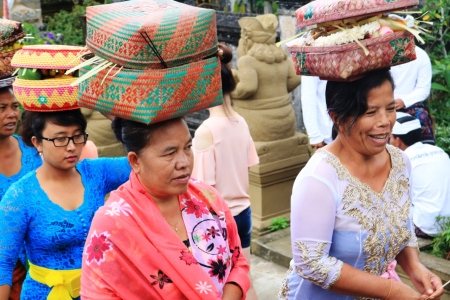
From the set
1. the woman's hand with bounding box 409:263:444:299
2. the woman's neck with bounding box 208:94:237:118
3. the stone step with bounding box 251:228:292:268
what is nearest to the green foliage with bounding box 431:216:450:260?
the stone step with bounding box 251:228:292:268

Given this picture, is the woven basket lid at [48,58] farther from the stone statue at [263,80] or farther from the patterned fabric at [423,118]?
the patterned fabric at [423,118]

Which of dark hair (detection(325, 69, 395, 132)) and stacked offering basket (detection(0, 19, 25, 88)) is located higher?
dark hair (detection(325, 69, 395, 132))

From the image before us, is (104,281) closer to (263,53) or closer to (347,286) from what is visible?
(347,286)

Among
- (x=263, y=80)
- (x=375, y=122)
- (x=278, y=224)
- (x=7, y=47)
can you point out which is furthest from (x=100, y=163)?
(x=278, y=224)

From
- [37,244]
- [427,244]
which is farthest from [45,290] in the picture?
[427,244]

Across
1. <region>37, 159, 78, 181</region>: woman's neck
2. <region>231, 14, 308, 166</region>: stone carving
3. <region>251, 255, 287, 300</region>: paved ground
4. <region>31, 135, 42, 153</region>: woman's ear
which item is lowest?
<region>251, 255, 287, 300</region>: paved ground

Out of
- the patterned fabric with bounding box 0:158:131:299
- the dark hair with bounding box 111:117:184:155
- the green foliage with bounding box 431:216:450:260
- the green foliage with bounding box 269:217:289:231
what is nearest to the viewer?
the dark hair with bounding box 111:117:184:155

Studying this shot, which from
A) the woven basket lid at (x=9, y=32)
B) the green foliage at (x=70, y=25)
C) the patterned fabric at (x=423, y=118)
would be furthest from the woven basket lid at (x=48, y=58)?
the green foliage at (x=70, y=25)

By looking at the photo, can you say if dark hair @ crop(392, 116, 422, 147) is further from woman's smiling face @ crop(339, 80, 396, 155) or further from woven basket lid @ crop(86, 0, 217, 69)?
woven basket lid @ crop(86, 0, 217, 69)

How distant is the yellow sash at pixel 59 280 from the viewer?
11.8 ft

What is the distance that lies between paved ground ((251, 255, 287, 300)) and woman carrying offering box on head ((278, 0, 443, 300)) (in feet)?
8.79

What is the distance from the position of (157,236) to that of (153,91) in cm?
53

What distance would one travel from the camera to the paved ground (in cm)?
582

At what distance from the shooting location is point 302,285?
323 centimetres
